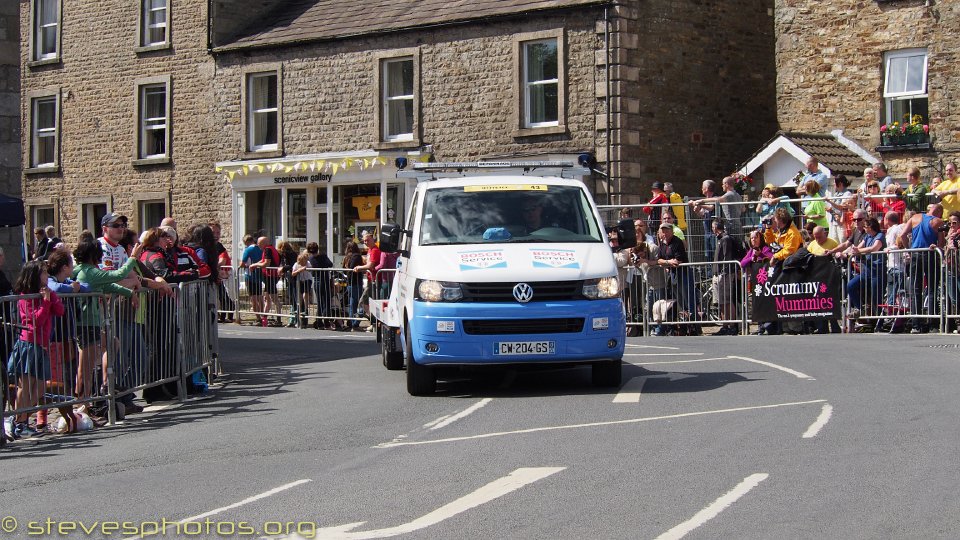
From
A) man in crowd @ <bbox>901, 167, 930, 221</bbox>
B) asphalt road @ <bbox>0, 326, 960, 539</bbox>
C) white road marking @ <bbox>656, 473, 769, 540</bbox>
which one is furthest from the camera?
man in crowd @ <bbox>901, 167, 930, 221</bbox>

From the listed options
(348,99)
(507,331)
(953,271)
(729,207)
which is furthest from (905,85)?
(507,331)

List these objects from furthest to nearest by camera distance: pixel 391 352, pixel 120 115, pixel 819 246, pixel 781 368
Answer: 1. pixel 120 115
2. pixel 819 246
3. pixel 391 352
4. pixel 781 368

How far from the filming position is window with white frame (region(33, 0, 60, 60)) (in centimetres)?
4212

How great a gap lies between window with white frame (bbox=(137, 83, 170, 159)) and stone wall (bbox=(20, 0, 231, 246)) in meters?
0.28

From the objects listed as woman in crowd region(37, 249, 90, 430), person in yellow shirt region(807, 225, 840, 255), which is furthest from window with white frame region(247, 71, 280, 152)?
woman in crowd region(37, 249, 90, 430)

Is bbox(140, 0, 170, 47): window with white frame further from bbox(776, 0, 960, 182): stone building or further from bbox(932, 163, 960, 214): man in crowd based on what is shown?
bbox(932, 163, 960, 214): man in crowd

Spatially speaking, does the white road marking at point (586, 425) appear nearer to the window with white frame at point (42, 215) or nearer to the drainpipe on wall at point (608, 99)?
the drainpipe on wall at point (608, 99)

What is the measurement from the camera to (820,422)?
1124cm

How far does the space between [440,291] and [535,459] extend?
3.91m

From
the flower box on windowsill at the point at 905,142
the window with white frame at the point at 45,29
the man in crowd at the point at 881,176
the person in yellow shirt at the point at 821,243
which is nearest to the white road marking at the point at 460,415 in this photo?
the person in yellow shirt at the point at 821,243

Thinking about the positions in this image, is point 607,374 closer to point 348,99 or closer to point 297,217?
point 348,99

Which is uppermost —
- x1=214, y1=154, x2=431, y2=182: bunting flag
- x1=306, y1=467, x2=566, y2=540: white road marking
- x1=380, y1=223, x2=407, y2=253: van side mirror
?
x1=214, y1=154, x2=431, y2=182: bunting flag

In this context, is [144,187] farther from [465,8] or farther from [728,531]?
[728,531]

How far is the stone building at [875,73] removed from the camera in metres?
29.0
